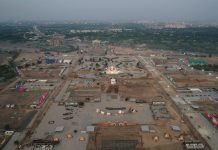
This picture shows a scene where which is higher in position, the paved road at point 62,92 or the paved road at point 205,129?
the paved road at point 205,129

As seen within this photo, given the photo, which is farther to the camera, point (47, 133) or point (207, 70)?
point (207, 70)

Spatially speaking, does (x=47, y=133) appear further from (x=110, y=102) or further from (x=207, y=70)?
(x=207, y=70)

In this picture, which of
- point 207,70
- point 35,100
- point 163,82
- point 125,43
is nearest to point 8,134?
point 35,100

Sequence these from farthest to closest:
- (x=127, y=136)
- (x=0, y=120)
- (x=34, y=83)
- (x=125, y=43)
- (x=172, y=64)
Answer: (x=125, y=43), (x=172, y=64), (x=34, y=83), (x=0, y=120), (x=127, y=136)

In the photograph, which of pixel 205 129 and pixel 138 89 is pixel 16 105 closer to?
pixel 138 89

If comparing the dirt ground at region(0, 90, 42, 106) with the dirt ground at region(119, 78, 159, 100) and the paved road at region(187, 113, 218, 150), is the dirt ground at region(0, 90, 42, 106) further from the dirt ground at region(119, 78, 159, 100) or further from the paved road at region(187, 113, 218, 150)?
the paved road at region(187, 113, 218, 150)

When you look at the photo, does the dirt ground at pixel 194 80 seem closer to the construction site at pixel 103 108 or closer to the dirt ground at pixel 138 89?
the construction site at pixel 103 108

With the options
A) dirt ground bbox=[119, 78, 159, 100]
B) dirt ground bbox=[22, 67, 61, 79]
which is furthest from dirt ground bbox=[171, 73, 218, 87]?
dirt ground bbox=[22, 67, 61, 79]

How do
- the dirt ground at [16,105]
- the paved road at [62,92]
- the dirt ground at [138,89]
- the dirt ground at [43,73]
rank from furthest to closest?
1. the dirt ground at [43,73]
2. the dirt ground at [138,89]
3. the paved road at [62,92]
4. the dirt ground at [16,105]

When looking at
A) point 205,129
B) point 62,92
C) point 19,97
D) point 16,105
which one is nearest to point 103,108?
point 62,92

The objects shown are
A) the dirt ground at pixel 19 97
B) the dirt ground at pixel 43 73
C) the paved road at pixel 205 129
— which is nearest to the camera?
the paved road at pixel 205 129

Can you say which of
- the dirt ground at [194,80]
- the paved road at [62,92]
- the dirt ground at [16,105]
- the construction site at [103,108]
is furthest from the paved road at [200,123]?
the dirt ground at [16,105]
